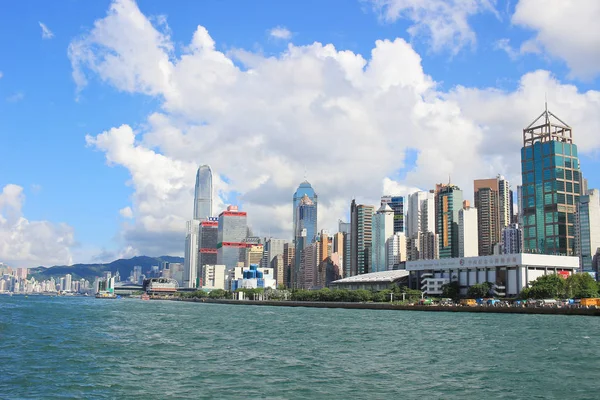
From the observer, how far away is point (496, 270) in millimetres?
157000

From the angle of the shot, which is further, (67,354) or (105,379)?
(67,354)

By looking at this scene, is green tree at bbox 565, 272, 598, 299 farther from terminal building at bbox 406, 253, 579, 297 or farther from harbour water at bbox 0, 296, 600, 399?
harbour water at bbox 0, 296, 600, 399

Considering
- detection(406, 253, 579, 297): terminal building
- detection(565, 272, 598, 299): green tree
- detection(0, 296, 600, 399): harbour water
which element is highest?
detection(406, 253, 579, 297): terminal building

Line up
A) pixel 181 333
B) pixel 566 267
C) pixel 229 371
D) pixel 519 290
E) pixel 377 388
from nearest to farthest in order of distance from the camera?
1. pixel 377 388
2. pixel 229 371
3. pixel 181 333
4. pixel 519 290
5. pixel 566 267

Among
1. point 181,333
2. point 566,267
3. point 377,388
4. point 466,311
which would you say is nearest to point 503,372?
point 377,388

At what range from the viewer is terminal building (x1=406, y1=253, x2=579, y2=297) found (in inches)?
5881

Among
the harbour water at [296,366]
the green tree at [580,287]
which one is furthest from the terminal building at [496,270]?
the harbour water at [296,366]

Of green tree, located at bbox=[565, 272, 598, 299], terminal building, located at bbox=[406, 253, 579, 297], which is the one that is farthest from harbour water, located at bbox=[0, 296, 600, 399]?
terminal building, located at bbox=[406, 253, 579, 297]

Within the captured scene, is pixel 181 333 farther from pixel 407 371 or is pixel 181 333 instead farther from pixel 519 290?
pixel 519 290

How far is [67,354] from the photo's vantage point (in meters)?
39.9

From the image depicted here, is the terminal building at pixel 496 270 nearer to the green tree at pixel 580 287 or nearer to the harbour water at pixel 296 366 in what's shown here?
the green tree at pixel 580 287

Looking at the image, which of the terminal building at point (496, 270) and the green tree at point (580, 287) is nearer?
the green tree at point (580, 287)

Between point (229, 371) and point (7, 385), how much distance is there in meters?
11.0

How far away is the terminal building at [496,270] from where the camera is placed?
Answer: 14938 cm
